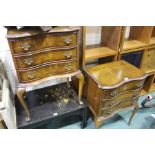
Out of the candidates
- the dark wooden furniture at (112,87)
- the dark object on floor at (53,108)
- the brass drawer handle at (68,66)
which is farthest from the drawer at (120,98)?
the brass drawer handle at (68,66)

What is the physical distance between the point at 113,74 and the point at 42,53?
2.28 ft

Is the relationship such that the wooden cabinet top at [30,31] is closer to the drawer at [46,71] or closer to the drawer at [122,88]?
the drawer at [46,71]

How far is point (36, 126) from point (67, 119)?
1.58 ft

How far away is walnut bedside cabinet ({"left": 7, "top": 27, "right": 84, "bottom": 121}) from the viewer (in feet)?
3.36

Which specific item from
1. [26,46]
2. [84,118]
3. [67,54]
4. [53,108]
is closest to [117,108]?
[84,118]

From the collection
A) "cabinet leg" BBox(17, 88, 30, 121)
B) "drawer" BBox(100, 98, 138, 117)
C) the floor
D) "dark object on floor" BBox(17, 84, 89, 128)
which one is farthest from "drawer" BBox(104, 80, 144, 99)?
"cabinet leg" BBox(17, 88, 30, 121)

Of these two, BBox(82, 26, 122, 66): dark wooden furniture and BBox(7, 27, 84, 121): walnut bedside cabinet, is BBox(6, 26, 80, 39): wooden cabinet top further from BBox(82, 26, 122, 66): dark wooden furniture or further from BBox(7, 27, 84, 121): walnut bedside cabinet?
BBox(82, 26, 122, 66): dark wooden furniture

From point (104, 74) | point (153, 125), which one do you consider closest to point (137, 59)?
point (104, 74)

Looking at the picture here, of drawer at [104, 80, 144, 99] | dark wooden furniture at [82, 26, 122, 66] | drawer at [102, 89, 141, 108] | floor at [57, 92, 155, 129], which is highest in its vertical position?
dark wooden furniture at [82, 26, 122, 66]

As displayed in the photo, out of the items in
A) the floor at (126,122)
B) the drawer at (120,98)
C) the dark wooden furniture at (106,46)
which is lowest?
the floor at (126,122)

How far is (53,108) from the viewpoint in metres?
1.55

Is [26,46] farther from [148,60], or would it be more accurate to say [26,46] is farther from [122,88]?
[148,60]

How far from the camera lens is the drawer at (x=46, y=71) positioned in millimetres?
1160
